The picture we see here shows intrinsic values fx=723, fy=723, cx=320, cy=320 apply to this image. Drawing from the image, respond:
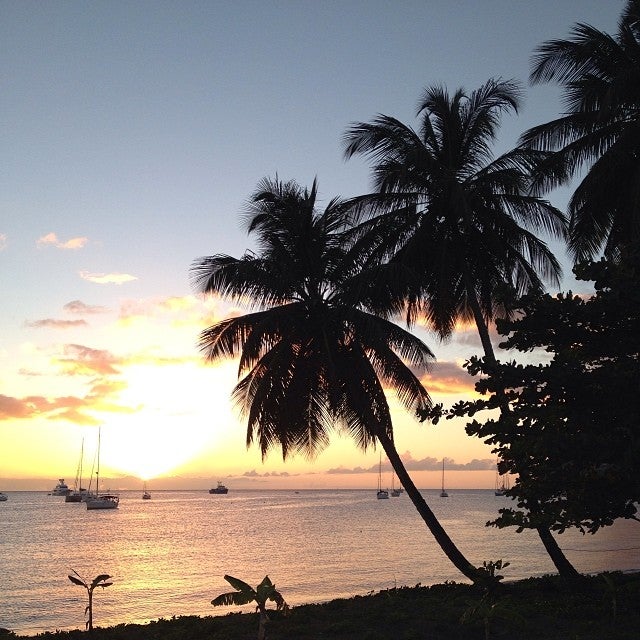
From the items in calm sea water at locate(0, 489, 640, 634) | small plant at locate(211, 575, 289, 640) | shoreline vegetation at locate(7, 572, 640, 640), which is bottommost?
calm sea water at locate(0, 489, 640, 634)

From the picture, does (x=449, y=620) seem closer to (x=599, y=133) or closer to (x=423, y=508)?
(x=423, y=508)

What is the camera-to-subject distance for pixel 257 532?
9275cm

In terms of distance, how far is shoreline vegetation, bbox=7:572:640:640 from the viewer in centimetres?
1353

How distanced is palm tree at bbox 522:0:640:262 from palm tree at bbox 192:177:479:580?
5835mm

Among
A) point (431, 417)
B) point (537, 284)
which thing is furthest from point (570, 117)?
point (431, 417)

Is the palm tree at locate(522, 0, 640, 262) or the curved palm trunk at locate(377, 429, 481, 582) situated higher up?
the palm tree at locate(522, 0, 640, 262)

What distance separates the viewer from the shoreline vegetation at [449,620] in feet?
44.4

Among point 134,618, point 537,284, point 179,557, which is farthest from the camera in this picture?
point 179,557

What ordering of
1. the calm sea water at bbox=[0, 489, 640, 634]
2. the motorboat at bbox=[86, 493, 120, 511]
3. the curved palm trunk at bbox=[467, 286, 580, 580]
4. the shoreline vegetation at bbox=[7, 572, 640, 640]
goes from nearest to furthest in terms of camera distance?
1. the shoreline vegetation at bbox=[7, 572, 640, 640]
2. the curved palm trunk at bbox=[467, 286, 580, 580]
3. the calm sea water at bbox=[0, 489, 640, 634]
4. the motorboat at bbox=[86, 493, 120, 511]

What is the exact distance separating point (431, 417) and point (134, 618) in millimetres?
21562

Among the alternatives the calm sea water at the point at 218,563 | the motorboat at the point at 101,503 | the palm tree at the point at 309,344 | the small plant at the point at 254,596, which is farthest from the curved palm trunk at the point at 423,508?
the motorboat at the point at 101,503

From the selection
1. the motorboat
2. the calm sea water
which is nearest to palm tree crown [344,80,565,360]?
the calm sea water

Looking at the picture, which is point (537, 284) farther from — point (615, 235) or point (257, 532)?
point (257, 532)

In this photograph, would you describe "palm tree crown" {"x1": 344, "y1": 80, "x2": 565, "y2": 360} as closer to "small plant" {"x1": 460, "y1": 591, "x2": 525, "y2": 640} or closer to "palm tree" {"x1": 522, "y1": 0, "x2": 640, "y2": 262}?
"palm tree" {"x1": 522, "y1": 0, "x2": 640, "y2": 262}
